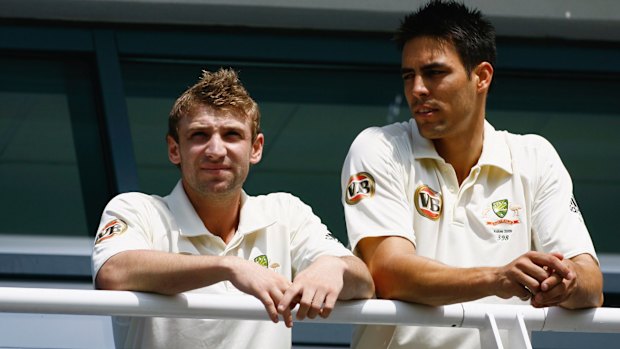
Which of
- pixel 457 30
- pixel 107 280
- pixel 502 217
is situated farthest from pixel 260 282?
pixel 457 30

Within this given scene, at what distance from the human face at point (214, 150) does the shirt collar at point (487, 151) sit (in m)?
0.43

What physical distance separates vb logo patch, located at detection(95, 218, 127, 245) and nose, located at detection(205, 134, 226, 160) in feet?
0.84

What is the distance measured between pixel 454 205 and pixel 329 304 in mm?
669

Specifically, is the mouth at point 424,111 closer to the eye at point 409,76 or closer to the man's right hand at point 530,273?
the eye at point 409,76

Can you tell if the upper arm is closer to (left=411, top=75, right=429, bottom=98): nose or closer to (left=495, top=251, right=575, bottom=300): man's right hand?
(left=495, top=251, right=575, bottom=300): man's right hand

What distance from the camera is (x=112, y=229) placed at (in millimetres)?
3025

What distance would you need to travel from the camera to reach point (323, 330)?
471cm

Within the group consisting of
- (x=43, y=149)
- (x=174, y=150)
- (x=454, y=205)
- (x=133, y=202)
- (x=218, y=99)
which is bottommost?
(x=454, y=205)

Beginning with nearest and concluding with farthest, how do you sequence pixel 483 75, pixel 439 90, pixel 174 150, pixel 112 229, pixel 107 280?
1. pixel 107 280
2. pixel 112 229
3. pixel 174 150
4. pixel 439 90
5. pixel 483 75

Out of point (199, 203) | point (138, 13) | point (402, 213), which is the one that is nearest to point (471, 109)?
point (402, 213)

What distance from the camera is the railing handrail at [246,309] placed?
2.65 metres

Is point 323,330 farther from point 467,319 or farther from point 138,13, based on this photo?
point 467,319

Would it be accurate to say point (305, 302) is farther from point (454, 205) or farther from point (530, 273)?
point (454, 205)

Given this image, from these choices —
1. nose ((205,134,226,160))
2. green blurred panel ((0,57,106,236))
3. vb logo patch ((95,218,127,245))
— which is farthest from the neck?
green blurred panel ((0,57,106,236))
